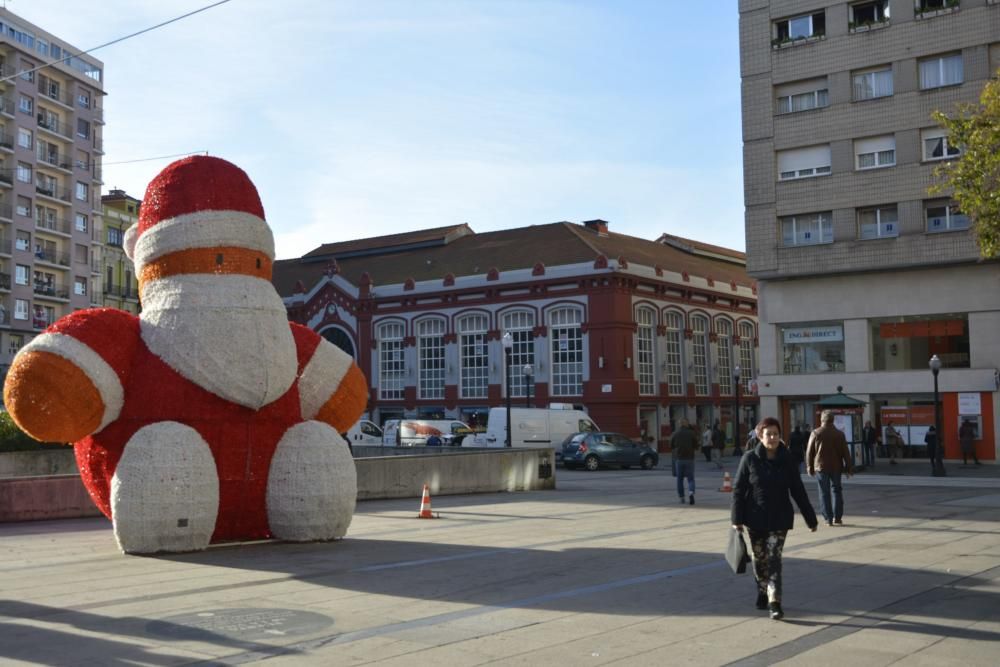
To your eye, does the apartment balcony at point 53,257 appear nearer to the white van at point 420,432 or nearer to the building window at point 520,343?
the building window at point 520,343

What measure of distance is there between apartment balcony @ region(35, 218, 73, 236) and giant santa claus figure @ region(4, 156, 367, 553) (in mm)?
56916

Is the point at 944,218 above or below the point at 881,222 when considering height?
below

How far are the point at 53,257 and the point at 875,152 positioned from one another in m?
50.6

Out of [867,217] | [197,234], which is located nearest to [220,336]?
[197,234]

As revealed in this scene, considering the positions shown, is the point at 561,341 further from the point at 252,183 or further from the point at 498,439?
the point at 252,183

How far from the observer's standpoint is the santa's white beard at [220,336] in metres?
11.3

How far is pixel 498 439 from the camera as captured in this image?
36375 mm

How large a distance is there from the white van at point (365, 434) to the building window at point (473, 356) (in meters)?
10.6

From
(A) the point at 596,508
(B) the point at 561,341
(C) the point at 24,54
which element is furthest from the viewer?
(C) the point at 24,54

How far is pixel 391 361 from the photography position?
55312mm

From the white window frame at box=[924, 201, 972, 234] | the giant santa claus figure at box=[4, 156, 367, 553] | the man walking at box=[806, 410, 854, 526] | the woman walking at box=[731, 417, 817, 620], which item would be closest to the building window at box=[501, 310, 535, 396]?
the white window frame at box=[924, 201, 972, 234]

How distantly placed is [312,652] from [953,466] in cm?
3032

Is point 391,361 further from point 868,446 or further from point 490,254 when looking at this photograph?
point 868,446

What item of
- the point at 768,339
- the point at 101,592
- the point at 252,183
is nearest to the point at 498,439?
the point at 768,339
